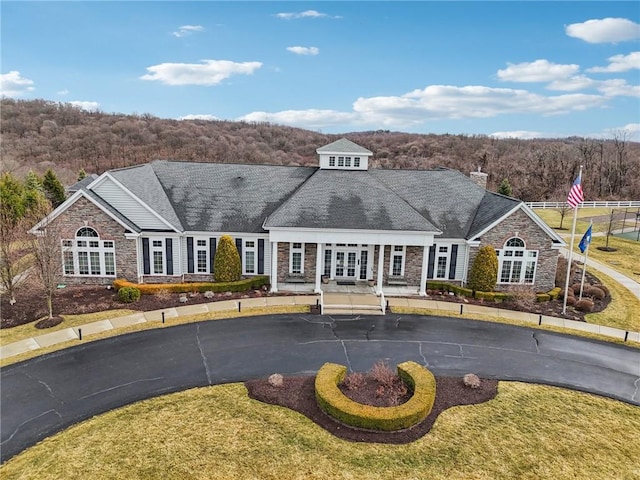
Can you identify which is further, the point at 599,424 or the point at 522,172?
the point at 522,172

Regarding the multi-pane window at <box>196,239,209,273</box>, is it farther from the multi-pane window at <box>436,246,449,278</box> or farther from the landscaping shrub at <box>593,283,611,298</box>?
the landscaping shrub at <box>593,283,611,298</box>

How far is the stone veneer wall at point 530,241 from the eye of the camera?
28516 mm

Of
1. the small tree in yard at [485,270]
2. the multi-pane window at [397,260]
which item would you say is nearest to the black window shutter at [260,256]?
the multi-pane window at [397,260]

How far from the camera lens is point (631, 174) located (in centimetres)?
8581

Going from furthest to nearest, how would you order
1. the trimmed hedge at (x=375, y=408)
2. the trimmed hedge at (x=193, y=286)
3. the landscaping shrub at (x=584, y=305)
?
1. the trimmed hedge at (x=193, y=286)
2. the landscaping shrub at (x=584, y=305)
3. the trimmed hedge at (x=375, y=408)

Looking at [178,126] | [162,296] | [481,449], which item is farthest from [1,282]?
Answer: [178,126]

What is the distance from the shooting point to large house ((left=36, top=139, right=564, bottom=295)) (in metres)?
27.6

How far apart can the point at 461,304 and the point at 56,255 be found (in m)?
23.6

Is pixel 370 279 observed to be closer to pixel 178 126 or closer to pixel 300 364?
A: pixel 300 364

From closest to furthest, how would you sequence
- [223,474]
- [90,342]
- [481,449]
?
[223,474] → [481,449] → [90,342]

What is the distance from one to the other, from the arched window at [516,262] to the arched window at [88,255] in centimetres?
2504

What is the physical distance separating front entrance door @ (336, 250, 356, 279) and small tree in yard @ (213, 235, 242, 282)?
677 centimetres

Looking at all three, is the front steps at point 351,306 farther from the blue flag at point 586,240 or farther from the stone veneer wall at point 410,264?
the blue flag at point 586,240

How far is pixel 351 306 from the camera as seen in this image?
25.8 meters
